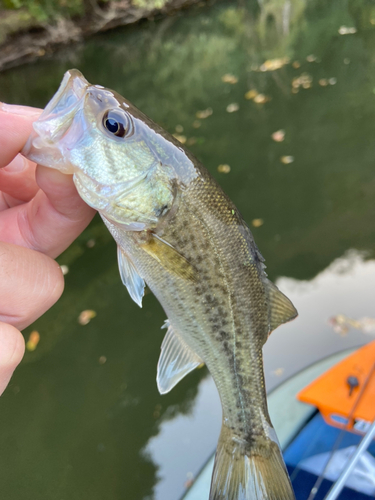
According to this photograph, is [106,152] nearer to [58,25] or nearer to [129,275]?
[129,275]

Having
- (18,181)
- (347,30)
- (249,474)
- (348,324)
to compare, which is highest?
(18,181)

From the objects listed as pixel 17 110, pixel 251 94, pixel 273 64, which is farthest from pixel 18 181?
pixel 273 64

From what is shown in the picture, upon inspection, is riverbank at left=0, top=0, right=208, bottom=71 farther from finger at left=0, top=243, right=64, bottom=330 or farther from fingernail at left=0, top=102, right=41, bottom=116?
finger at left=0, top=243, right=64, bottom=330

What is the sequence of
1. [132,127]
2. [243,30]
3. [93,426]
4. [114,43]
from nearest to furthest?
[132,127], [93,426], [243,30], [114,43]

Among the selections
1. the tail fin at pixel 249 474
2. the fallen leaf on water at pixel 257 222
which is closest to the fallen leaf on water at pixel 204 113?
the fallen leaf on water at pixel 257 222

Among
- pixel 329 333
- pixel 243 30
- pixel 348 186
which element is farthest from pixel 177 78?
pixel 329 333

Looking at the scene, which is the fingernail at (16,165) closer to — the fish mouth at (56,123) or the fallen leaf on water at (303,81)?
the fish mouth at (56,123)

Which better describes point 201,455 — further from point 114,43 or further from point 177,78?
point 114,43
